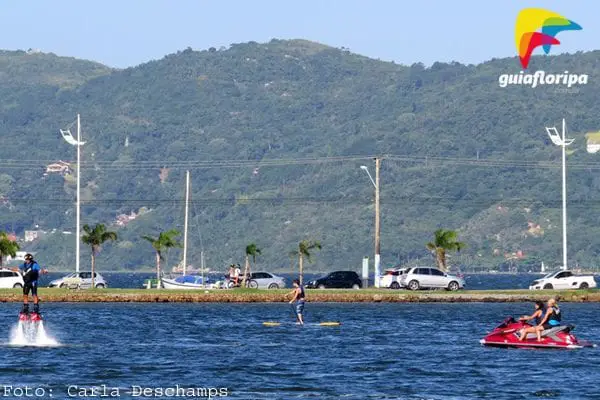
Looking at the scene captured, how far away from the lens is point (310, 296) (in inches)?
4013

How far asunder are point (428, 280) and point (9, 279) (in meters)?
29.3

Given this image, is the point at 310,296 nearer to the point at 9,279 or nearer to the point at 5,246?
the point at 9,279

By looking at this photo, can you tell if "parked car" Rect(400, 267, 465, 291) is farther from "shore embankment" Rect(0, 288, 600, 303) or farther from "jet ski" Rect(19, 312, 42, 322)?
"jet ski" Rect(19, 312, 42, 322)

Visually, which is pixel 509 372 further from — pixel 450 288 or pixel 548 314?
pixel 450 288

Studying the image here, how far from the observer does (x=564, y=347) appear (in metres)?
60.2

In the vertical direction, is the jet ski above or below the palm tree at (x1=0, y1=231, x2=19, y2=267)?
below

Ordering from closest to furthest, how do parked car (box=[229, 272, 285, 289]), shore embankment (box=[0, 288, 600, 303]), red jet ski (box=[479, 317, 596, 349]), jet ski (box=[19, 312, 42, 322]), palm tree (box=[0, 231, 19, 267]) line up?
jet ski (box=[19, 312, 42, 322])
red jet ski (box=[479, 317, 596, 349])
shore embankment (box=[0, 288, 600, 303])
parked car (box=[229, 272, 285, 289])
palm tree (box=[0, 231, 19, 267])

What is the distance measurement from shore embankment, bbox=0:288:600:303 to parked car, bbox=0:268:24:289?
578 cm

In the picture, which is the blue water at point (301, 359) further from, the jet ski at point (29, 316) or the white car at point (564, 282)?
the white car at point (564, 282)

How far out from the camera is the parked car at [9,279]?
110 metres

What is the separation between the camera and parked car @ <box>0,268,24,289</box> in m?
110

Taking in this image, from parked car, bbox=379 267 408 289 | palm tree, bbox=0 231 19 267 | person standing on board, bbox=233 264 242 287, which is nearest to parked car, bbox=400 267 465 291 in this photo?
parked car, bbox=379 267 408 289

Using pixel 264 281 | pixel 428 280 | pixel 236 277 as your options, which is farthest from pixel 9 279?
pixel 428 280

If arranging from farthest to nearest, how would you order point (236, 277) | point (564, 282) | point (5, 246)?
point (5, 246), point (236, 277), point (564, 282)
